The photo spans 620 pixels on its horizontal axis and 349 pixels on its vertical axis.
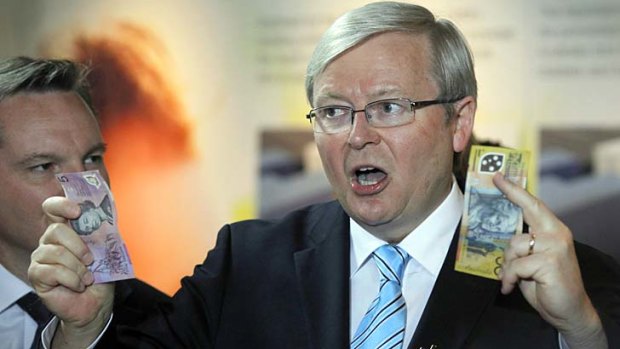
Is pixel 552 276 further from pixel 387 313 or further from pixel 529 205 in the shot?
pixel 387 313

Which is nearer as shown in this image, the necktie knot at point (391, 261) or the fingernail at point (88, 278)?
the fingernail at point (88, 278)

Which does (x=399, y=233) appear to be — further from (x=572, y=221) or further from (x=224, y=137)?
(x=224, y=137)

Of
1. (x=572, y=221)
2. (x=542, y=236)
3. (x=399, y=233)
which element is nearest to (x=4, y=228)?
(x=399, y=233)

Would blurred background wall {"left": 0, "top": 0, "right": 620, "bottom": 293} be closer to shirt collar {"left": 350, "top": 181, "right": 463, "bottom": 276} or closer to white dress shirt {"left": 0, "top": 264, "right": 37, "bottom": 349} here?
shirt collar {"left": 350, "top": 181, "right": 463, "bottom": 276}

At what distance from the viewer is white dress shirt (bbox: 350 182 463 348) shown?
7.52 feet

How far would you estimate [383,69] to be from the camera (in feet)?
7.42

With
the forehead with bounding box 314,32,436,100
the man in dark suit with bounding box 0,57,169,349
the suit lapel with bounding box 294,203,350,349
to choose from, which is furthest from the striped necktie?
the forehead with bounding box 314,32,436,100

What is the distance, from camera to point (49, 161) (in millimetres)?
2574

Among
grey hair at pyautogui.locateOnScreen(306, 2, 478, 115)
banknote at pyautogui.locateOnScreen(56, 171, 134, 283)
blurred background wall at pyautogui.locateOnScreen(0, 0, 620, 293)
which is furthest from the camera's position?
blurred background wall at pyautogui.locateOnScreen(0, 0, 620, 293)

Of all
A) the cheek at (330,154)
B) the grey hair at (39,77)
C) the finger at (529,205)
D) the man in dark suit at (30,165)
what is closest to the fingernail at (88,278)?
the man in dark suit at (30,165)

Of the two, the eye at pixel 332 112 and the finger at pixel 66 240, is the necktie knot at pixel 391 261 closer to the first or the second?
the eye at pixel 332 112

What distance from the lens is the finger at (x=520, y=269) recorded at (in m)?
1.93

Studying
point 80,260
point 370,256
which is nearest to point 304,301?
point 370,256

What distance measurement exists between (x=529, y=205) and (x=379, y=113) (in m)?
0.46
